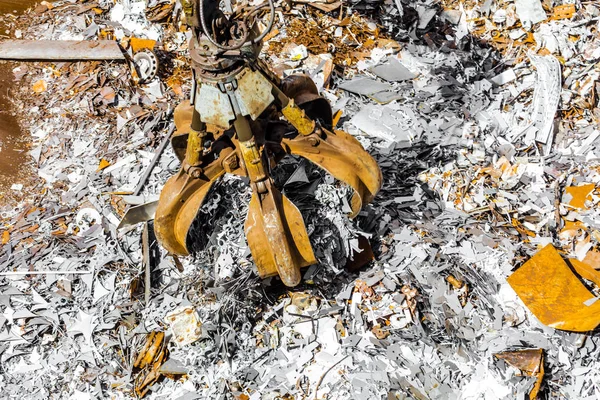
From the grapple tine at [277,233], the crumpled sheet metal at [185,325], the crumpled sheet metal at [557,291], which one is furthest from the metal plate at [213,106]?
the crumpled sheet metal at [557,291]

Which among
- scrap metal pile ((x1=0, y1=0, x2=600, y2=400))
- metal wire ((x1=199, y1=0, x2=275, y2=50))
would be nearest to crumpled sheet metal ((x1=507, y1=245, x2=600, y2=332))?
scrap metal pile ((x1=0, y1=0, x2=600, y2=400))

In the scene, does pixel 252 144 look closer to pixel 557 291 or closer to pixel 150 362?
pixel 150 362

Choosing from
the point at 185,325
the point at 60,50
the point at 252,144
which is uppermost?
the point at 252,144

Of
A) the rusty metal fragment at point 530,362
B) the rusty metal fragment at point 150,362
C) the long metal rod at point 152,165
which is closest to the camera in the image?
the rusty metal fragment at point 530,362

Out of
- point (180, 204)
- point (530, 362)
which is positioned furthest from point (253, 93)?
point (530, 362)

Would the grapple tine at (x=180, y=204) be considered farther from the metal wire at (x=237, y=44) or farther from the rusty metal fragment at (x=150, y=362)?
the metal wire at (x=237, y=44)

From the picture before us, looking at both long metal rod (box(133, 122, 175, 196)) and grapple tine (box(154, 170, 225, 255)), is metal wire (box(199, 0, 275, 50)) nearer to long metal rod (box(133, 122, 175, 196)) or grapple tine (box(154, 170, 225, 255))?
grapple tine (box(154, 170, 225, 255))
